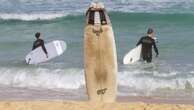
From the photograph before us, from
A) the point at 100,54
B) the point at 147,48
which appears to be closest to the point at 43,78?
the point at 147,48

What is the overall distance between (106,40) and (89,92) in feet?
3.08

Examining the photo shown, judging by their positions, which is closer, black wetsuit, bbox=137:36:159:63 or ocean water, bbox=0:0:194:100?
ocean water, bbox=0:0:194:100

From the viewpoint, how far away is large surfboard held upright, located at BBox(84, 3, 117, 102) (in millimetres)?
9695

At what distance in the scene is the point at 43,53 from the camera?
1662cm

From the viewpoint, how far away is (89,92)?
1009 cm

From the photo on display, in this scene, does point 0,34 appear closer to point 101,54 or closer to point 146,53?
A: point 146,53

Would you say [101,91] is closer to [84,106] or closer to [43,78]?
[84,106]

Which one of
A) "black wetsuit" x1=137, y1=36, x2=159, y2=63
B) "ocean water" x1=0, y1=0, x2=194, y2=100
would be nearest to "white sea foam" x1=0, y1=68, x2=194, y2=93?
"ocean water" x1=0, y1=0, x2=194, y2=100

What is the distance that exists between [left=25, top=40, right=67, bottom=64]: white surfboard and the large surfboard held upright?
6359 mm

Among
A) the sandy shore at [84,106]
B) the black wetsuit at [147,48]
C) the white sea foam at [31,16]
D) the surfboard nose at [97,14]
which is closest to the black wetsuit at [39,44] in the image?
the black wetsuit at [147,48]

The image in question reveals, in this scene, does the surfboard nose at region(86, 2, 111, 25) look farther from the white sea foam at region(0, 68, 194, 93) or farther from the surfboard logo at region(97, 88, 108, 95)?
the white sea foam at region(0, 68, 194, 93)

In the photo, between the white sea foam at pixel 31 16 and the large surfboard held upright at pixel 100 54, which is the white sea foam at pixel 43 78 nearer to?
the large surfboard held upright at pixel 100 54

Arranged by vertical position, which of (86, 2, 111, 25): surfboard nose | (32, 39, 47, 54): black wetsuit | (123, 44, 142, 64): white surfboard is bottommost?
(123, 44, 142, 64): white surfboard

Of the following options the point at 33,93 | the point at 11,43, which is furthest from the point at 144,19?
the point at 33,93
